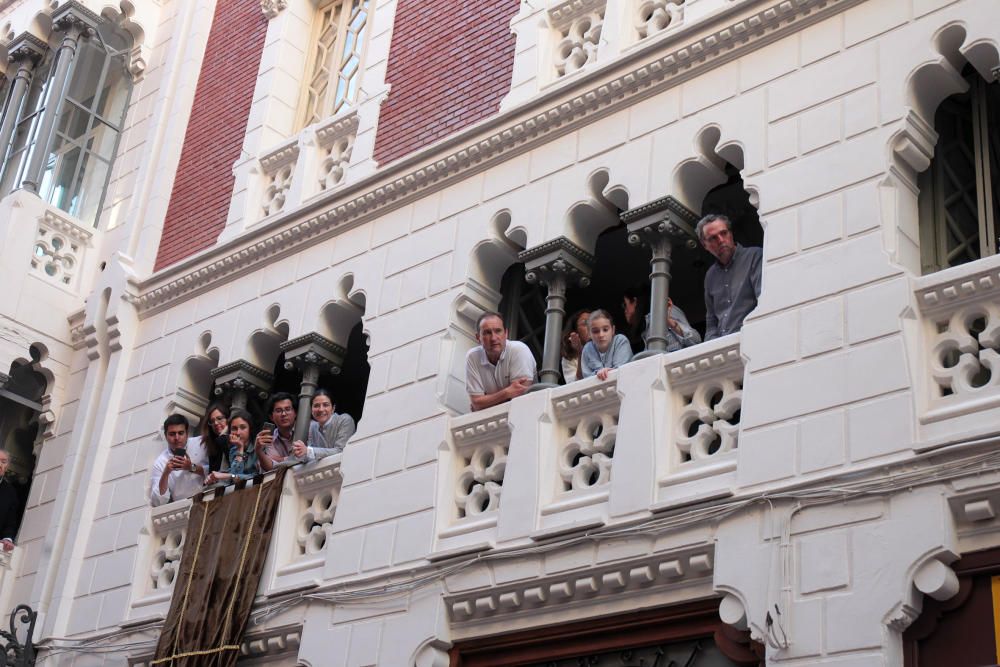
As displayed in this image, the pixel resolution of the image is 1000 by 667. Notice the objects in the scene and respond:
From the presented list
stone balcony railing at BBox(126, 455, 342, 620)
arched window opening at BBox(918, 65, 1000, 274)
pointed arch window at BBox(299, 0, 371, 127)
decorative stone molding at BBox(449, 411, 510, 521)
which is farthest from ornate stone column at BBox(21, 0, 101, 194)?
arched window opening at BBox(918, 65, 1000, 274)

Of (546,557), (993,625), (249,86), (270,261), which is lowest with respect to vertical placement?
(993,625)

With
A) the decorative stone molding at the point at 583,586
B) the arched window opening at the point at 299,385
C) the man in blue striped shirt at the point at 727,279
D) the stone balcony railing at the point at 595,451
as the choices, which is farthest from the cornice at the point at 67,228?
the man in blue striped shirt at the point at 727,279

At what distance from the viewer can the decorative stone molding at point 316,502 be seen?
12.5 metres

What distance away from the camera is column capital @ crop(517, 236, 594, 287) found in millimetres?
11859

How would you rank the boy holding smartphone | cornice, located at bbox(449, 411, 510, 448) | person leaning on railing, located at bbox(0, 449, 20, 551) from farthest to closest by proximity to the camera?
person leaning on railing, located at bbox(0, 449, 20, 551)
the boy holding smartphone
cornice, located at bbox(449, 411, 510, 448)

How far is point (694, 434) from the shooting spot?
34.8 ft

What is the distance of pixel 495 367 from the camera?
1173cm

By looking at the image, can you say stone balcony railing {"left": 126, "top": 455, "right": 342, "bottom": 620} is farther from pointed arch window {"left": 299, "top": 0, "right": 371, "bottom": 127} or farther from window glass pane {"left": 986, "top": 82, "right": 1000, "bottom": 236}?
window glass pane {"left": 986, "top": 82, "right": 1000, "bottom": 236}

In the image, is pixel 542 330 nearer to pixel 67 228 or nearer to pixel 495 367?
pixel 495 367

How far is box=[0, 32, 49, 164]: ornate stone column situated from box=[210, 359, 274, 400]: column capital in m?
5.52

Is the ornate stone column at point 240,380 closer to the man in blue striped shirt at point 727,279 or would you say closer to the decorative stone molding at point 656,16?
the decorative stone molding at point 656,16

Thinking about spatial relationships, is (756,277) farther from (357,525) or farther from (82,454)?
(82,454)

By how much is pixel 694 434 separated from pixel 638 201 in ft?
6.42

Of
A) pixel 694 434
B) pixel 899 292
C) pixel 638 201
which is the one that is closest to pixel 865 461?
pixel 899 292
